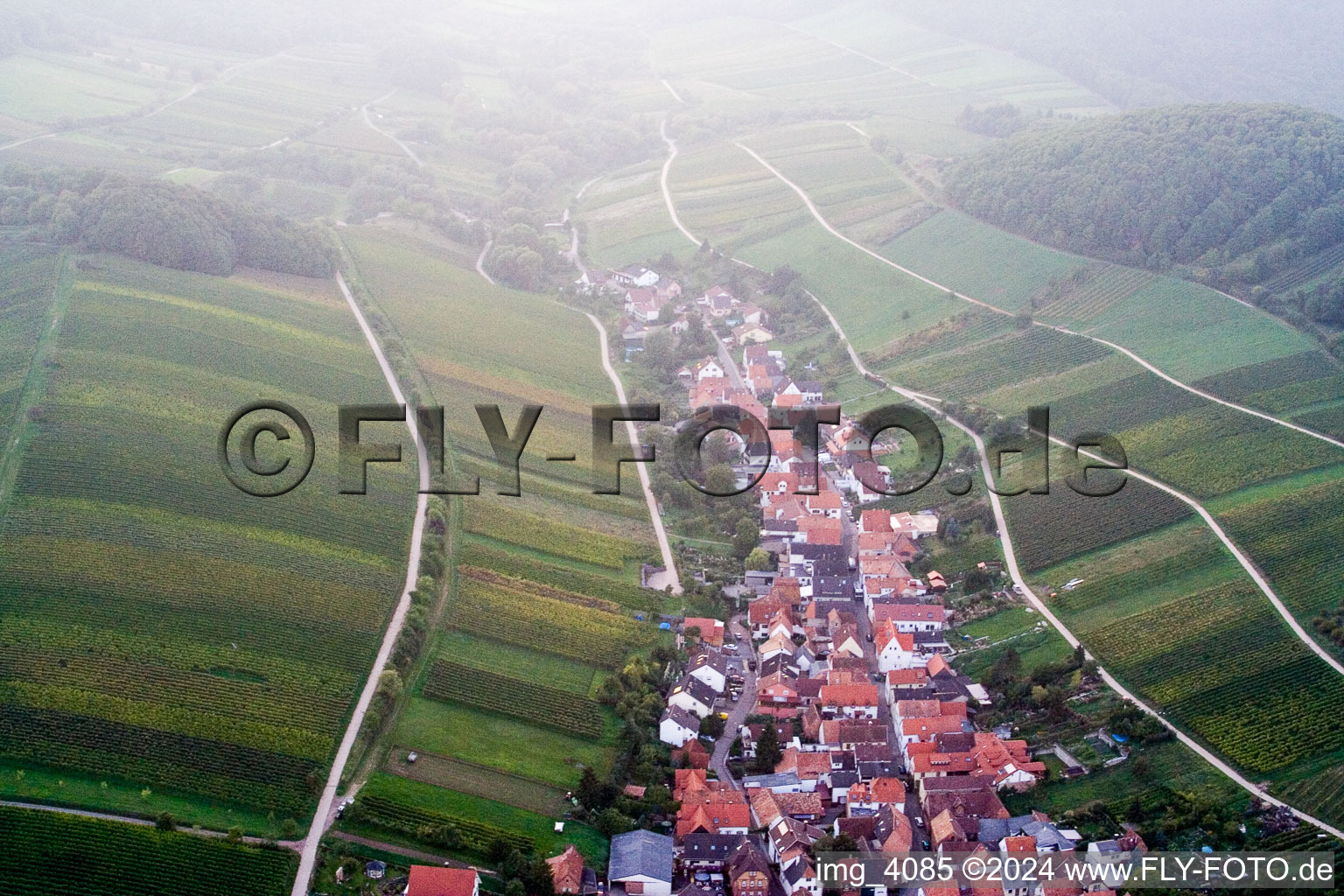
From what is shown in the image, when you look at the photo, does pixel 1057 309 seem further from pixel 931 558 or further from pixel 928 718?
pixel 928 718

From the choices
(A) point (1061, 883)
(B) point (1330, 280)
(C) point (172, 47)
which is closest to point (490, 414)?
(A) point (1061, 883)

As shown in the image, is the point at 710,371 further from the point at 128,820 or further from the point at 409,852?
the point at 128,820

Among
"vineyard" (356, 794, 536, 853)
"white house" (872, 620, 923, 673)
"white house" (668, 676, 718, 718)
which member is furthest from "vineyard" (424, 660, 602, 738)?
"white house" (872, 620, 923, 673)

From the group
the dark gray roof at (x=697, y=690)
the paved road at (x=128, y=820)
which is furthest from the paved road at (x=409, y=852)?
the dark gray roof at (x=697, y=690)

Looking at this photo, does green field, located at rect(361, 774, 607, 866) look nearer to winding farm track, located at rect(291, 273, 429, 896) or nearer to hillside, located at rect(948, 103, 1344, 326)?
winding farm track, located at rect(291, 273, 429, 896)

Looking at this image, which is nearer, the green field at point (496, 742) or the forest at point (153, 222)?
the green field at point (496, 742)

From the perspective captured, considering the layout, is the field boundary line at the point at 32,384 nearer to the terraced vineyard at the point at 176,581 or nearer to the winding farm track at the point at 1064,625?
the terraced vineyard at the point at 176,581

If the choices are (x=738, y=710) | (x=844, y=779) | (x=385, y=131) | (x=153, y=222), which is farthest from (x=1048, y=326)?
(x=385, y=131)
